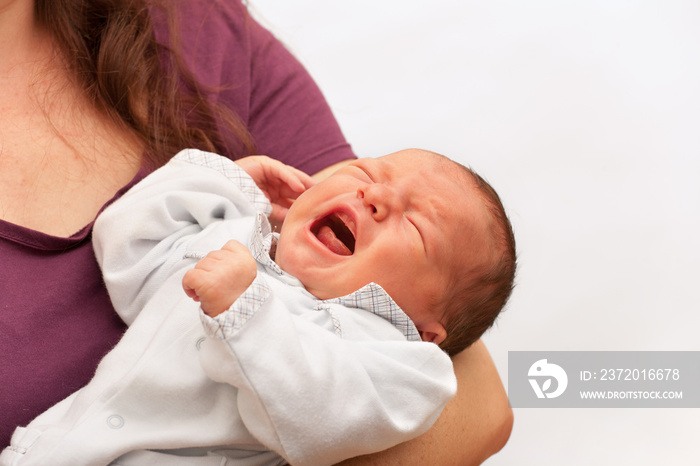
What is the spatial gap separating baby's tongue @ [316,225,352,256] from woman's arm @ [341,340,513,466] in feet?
0.97

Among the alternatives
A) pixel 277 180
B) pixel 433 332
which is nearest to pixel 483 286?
pixel 433 332

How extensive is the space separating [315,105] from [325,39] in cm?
116

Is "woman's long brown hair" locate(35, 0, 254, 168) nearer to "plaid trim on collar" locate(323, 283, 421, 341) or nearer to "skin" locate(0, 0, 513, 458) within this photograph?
"skin" locate(0, 0, 513, 458)

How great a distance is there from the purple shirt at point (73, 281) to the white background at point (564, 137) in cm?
96

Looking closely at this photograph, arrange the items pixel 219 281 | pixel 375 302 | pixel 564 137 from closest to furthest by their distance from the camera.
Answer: pixel 219 281
pixel 375 302
pixel 564 137

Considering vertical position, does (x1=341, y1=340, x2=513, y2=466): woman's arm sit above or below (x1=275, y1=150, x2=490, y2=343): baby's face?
below

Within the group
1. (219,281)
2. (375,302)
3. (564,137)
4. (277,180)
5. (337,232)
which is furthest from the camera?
(564,137)

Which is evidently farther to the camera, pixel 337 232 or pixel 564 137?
pixel 564 137

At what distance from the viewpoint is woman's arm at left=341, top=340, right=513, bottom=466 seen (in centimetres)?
118

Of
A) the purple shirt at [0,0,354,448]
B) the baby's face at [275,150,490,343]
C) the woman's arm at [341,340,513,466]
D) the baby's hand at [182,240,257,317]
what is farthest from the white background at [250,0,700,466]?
the baby's hand at [182,240,257,317]

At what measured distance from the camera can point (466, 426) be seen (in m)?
1.27

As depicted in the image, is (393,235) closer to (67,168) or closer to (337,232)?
(337,232)

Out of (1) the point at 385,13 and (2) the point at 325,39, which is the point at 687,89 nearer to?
(1) the point at 385,13

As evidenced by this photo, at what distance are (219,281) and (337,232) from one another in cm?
33
